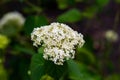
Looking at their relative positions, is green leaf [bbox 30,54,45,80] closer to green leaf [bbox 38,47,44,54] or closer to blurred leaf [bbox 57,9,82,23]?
green leaf [bbox 38,47,44,54]

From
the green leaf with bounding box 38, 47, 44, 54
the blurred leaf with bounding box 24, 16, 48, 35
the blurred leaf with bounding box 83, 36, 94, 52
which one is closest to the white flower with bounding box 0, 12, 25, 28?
the blurred leaf with bounding box 83, 36, 94, 52

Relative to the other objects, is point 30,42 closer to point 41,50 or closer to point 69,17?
point 69,17

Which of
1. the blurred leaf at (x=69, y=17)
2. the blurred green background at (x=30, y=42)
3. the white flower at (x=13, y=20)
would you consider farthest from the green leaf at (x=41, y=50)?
the white flower at (x=13, y=20)

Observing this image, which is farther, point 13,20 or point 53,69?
point 13,20

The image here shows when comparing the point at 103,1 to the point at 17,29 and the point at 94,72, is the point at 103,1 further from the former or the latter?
the point at 17,29

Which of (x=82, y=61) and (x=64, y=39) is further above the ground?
(x=82, y=61)

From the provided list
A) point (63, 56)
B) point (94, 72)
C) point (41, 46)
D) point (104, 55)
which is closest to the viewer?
point (63, 56)

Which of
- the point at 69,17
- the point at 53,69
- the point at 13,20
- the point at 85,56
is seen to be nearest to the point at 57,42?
the point at 53,69

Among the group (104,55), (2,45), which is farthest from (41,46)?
(104,55)

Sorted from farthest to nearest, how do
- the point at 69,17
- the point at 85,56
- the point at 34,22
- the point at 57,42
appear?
the point at 85,56 < the point at 69,17 < the point at 34,22 < the point at 57,42
